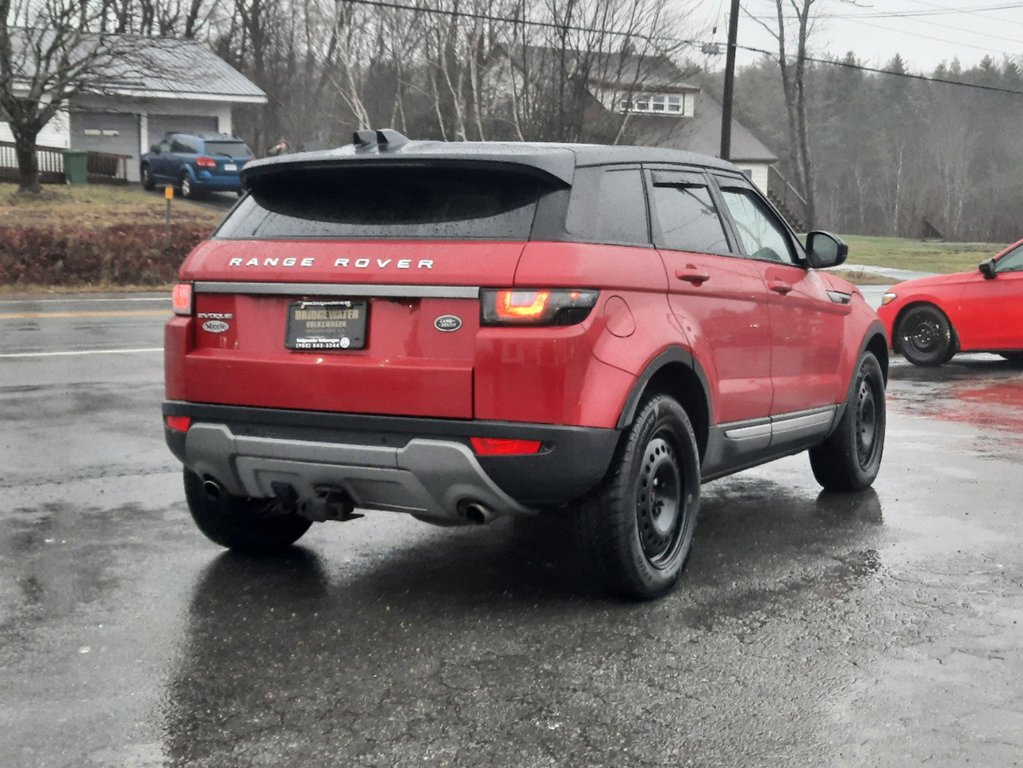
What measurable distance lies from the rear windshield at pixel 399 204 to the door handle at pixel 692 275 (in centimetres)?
80

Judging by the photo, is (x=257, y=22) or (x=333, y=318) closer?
(x=333, y=318)

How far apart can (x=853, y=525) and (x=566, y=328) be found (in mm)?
2666

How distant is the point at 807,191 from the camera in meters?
56.8

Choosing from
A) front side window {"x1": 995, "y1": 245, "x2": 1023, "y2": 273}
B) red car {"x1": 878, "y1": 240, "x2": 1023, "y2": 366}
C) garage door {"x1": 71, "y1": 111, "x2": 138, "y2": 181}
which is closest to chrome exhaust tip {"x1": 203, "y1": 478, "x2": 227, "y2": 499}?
red car {"x1": 878, "y1": 240, "x2": 1023, "y2": 366}

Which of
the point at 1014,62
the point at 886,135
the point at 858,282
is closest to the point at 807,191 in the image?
the point at 858,282

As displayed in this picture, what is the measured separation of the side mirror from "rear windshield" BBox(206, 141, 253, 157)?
111ft

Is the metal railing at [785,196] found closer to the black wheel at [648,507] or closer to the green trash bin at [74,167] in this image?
the green trash bin at [74,167]

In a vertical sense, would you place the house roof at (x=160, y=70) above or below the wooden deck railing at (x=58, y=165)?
above

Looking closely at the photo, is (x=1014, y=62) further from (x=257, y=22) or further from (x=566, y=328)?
(x=566, y=328)

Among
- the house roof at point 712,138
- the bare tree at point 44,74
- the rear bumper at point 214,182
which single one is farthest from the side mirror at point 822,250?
the house roof at point 712,138

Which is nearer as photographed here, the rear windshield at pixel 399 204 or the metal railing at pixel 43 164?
the rear windshield at pixel 399 204

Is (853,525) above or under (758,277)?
under

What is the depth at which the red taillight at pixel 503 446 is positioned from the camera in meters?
4.89

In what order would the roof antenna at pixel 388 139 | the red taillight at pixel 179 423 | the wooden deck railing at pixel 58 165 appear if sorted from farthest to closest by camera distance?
the wooden deck railing at pixel 58 165 < the red taillight at pixel 179 423 < the roof antenna at pixel 388 139
